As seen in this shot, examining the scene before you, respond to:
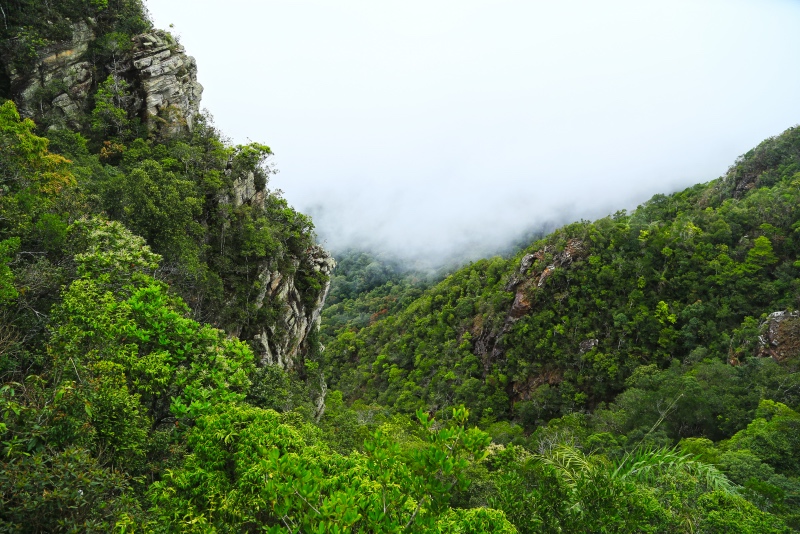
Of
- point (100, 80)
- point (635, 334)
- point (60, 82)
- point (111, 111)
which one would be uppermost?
point (100, 80)

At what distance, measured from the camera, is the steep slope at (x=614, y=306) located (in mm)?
48500

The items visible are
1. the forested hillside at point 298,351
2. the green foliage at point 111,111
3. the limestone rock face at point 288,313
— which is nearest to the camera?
the forested hillside at point 298,351

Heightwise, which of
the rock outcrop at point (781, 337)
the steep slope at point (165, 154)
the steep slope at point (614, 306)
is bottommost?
the rock outcrop at point (781, 337)

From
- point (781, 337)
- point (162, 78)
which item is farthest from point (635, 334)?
point (162, 78)

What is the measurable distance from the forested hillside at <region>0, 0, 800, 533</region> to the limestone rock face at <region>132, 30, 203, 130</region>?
0.19 meters

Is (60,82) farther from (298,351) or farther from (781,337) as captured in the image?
(781,337)

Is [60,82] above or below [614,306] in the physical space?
above

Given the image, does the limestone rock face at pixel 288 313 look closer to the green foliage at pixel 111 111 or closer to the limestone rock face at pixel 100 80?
the limestone rock face at pixel 100 80

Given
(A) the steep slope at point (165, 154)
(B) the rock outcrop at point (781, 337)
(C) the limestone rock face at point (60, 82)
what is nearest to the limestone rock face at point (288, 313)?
(A) the steep slope at point (165, 154)

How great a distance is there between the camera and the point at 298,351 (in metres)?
34.8

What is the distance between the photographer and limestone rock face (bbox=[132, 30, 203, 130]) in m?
29.6

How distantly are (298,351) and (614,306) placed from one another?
40.1 m

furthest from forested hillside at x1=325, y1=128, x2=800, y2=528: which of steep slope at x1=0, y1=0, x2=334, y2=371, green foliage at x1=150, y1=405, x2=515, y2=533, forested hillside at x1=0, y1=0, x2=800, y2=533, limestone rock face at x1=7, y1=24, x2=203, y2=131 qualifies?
limestone rock face at x1=7, y1=24, x2=203, y2=131

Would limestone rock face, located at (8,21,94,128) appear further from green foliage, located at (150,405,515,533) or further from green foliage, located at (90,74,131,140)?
green foliage, located at (150,405,515,533)
